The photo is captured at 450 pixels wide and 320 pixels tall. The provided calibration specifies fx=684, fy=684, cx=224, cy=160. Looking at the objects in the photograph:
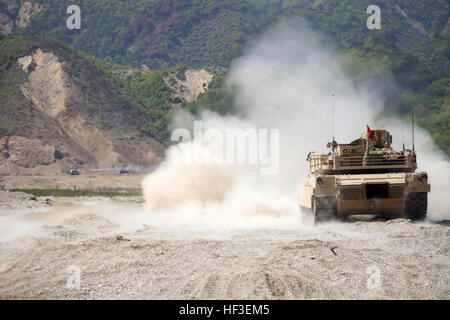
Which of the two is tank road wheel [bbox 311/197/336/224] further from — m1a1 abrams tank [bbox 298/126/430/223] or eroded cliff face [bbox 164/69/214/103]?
eroded cliff face [bbox 164/69/214/103]

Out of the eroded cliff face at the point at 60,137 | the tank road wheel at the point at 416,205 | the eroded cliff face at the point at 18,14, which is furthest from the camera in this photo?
the eroded cliff face at the point at 18,14

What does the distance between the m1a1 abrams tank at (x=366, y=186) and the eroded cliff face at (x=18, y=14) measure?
116919 millimetres

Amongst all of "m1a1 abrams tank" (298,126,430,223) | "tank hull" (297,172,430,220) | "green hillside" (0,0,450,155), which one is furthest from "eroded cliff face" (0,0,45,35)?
"tank hull" (297,172,430,220)

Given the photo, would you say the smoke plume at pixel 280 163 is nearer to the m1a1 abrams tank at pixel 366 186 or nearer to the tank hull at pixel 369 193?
the m1a1 abrams tank at pixel 366 186

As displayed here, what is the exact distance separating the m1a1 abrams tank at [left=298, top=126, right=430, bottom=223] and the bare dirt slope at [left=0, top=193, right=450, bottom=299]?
1.91ft

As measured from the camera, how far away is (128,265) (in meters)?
13.5

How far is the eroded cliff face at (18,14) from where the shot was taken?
130125mm

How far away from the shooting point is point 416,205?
829 inches

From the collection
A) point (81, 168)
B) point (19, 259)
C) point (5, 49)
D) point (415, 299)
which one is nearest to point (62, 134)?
point (81, 168)

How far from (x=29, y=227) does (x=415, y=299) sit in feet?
47.7

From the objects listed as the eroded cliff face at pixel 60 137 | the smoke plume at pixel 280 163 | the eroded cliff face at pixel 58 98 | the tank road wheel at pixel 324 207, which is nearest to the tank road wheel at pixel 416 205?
the tank road wheel at pixel 324 207

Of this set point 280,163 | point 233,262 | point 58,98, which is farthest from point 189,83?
point 233,262

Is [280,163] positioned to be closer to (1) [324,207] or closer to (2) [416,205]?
(1) [324,207]

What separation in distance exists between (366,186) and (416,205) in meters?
1.75
